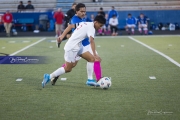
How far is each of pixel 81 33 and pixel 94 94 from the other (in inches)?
51.8

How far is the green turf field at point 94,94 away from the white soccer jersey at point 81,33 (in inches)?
36.4

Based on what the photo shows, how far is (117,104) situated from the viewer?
8.02 m

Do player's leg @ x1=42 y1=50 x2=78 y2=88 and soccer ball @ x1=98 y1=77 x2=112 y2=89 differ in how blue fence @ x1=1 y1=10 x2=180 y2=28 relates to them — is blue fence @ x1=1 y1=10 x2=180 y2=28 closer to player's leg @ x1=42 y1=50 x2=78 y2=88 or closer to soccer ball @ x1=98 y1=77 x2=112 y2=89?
player's leg @ x1=42 y1=50 x2=78 y2=88

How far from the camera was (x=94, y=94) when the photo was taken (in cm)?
901

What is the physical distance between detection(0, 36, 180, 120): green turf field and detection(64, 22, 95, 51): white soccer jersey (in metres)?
0.92

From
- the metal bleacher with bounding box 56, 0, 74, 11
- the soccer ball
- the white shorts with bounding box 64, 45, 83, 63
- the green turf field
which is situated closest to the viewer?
the green turf field

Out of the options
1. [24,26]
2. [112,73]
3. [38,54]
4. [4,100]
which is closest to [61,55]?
[38,54]

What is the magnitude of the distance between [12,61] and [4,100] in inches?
252

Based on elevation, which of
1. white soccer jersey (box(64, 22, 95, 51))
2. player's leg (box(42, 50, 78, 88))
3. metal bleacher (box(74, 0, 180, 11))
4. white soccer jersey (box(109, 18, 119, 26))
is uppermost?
Result: white soccer jersey (box(64, 22, 95, 51))

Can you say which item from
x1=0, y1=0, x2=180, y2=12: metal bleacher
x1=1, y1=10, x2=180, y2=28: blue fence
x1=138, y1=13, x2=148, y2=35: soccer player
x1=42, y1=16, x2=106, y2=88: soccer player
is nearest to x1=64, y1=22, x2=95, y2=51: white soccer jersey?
x1=42, y1=16, x2=106, y2=88: soccer player

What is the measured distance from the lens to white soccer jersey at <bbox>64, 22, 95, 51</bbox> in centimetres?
928

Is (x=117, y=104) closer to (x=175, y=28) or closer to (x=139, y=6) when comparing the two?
(x=175, y=28)

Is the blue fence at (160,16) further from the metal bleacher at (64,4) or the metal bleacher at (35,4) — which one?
the metal bleacher at (35,4)

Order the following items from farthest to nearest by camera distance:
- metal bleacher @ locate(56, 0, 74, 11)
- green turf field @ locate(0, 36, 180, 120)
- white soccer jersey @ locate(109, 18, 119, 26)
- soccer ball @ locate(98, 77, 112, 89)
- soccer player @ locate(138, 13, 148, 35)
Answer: metal bleacher @ locate(56, 0, 74, 11) < soccer player @ locate(138, 13, 148, 35) < white soccer jersey @ locate(109, 18, 119, 26) < soccer ball @ locate(98, 77, 112, 89) < green turf field @ locate(0, 36, 180, 120)
